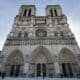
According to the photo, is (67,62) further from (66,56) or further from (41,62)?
(41,62)

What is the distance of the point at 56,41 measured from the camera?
18672 mm

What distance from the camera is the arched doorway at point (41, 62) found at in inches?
618

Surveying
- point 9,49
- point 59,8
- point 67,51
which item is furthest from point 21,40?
point 59,8

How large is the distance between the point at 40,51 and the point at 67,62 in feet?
14.4

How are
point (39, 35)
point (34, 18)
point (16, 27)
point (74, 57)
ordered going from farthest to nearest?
point (34, 18) → point (16, 27) → point (39, 35) → point (74, 57)

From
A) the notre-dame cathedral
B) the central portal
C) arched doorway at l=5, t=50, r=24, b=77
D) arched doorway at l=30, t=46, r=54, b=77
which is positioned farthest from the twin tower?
the central portal

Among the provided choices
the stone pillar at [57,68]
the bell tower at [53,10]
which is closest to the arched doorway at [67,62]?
the stone pillar at [57,68]

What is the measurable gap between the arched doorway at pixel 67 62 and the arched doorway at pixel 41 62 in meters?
1.60

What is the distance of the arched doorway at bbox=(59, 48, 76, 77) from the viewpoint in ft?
51.7

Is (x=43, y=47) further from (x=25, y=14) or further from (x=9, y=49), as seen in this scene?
(x=25, y=14)

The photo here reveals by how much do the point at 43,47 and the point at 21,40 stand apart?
383cm

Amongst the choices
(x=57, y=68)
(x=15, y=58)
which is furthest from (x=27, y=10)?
(x=57, y=68)

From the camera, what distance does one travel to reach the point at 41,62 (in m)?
17.0

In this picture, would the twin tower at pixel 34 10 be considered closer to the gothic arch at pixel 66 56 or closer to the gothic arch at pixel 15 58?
the gothic arch at pixel 66 56
